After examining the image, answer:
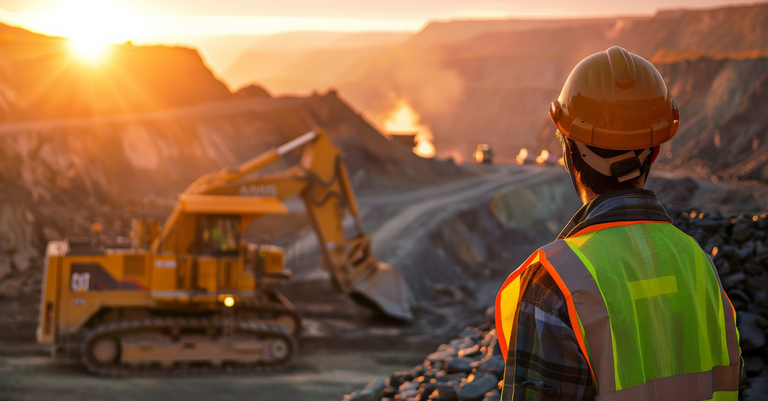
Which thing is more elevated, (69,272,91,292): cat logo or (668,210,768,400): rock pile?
(69,272,91,292): cat logo

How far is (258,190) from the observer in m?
12.7

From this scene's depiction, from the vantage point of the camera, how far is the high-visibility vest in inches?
73.9

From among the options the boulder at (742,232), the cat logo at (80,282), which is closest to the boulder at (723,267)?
the boulder at (742,232)

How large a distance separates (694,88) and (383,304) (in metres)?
44.6

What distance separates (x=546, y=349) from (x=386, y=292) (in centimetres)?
1385

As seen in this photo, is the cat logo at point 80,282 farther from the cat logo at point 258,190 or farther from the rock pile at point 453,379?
the rock pile at point 453,379

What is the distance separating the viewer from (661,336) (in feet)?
6.47

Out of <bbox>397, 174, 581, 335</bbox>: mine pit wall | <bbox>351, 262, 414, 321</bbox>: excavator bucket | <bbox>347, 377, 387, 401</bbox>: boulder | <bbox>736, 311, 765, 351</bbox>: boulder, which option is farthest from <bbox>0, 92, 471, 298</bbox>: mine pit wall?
<bbox>736, 311, 765, 351</bbox>: boulder

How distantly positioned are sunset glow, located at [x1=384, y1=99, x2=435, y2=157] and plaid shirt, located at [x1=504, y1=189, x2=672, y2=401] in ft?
255

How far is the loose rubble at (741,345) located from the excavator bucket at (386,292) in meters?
5.88

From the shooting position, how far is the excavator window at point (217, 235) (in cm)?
1209

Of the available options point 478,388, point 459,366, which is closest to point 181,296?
point 459,366

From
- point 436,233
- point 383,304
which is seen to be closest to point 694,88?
point 436,233

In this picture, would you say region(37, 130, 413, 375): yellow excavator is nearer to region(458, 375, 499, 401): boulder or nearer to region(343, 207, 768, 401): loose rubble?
region(343, 207, 768, 401): loose rubble
